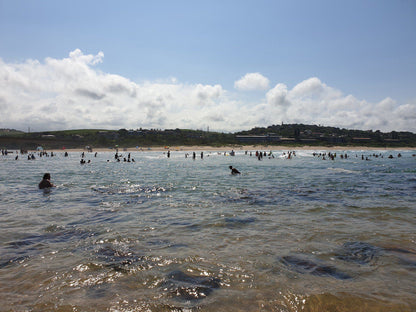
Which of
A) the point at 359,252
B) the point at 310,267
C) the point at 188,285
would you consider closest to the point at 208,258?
the point at 188,285

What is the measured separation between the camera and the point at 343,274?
207 inches

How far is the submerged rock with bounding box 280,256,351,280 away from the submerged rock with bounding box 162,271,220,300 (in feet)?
6.06

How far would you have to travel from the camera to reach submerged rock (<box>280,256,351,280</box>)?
525 centimetres

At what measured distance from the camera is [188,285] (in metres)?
4.78

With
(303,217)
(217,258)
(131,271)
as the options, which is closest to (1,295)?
(131,271)

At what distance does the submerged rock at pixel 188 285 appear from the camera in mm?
4453

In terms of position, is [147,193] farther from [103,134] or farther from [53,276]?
[103,134]

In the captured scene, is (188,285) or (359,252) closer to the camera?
(188,285)

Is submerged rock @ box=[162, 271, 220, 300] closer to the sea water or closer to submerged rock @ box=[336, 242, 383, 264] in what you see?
the sea water

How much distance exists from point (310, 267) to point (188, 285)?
277cm

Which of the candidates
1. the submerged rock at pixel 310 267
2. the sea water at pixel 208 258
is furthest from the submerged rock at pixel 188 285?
the submerged rock at pixel 310 267

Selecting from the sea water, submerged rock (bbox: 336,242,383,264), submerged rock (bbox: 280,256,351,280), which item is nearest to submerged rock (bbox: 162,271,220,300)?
the sea water

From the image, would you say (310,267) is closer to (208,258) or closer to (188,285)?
(208,258)

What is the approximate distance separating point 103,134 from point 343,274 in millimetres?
174263
